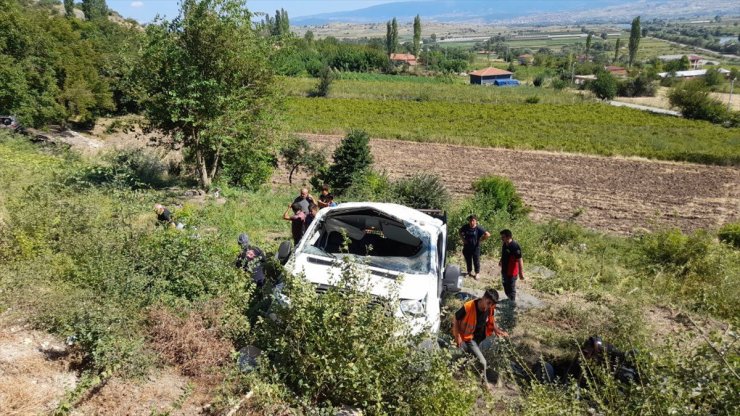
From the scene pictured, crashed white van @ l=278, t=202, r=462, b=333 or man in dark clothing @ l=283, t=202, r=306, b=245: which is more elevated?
crashed white van @ l=278, t=202, r=462, b=333

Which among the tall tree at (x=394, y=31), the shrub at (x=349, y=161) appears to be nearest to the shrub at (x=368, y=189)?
the shrub at (x=349, y=161)

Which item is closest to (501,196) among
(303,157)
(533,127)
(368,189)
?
(368,189)

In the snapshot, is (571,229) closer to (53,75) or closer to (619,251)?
(619,251)

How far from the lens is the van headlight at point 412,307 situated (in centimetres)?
526

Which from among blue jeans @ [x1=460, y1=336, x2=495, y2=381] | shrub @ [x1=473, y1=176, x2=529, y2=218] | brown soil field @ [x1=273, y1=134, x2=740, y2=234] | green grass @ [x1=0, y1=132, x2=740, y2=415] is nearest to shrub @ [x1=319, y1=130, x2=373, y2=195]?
brown soil field @ [x1=273, y1=134, x2=740, y2=234]

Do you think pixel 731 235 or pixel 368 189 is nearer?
pixel 731 235

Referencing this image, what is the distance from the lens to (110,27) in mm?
53344

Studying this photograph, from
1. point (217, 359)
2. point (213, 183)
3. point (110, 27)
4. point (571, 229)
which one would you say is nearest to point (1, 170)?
point (213, 183)

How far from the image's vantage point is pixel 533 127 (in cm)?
4172

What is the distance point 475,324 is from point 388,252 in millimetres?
1664

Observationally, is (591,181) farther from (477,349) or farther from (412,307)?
(412,307)

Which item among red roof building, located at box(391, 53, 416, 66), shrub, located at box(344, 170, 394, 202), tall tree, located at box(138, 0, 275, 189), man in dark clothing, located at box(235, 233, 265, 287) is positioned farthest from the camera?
red roof building, located at box(391, 53, 416, 66)

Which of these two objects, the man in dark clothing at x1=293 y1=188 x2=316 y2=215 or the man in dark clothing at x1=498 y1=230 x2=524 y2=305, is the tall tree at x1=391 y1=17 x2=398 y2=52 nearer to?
the man in dark clothing at x1=293 y1=188 x2=316 y2=215

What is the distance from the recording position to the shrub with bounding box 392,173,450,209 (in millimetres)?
13914
